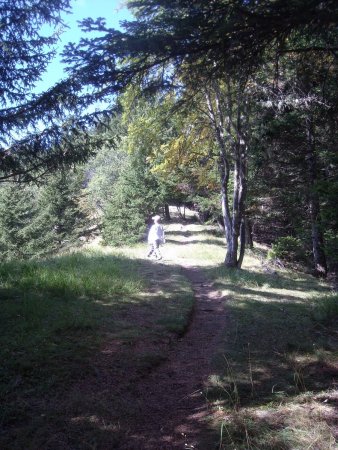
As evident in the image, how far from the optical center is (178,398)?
168 inches

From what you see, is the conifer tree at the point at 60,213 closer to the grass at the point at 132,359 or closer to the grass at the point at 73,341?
the grass at the point at 73,341

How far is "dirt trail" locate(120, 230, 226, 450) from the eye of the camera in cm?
340

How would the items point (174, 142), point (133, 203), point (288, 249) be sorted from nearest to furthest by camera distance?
1. point (174, 142)
2. point (288, 249)
3. point (133, 203)

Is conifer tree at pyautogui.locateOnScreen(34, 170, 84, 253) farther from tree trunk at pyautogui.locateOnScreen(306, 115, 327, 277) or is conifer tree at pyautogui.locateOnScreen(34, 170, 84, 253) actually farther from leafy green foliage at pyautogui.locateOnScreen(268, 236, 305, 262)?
tree trunk at pyautogui.locateOnScreen(306, 115, 327, 277)

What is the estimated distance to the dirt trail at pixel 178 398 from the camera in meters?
3.40

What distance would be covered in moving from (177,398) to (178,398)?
0.5 inches

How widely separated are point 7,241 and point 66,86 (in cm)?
2581

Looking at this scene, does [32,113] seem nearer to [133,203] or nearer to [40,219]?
[133,203]

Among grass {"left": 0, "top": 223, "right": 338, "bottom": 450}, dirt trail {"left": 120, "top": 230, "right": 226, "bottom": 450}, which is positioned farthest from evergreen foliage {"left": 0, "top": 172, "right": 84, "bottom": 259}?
dirt trail {"left": 120, "top": 230, "right": 226, "bottom": 450}

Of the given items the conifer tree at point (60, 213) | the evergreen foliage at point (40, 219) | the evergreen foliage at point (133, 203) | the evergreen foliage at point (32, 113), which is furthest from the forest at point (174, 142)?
the conifer tree at point (60, 213)

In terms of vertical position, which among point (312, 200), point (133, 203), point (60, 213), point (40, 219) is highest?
point (133, 203)

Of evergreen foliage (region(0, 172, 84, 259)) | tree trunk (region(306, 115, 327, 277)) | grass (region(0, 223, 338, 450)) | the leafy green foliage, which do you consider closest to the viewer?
grass (region(0, 223, 338, 450))

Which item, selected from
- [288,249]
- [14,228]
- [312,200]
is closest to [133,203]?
[14,228]

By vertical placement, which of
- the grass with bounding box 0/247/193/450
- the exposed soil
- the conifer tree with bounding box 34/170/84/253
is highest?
the conifer tree with bounding box 34/170/84/253
